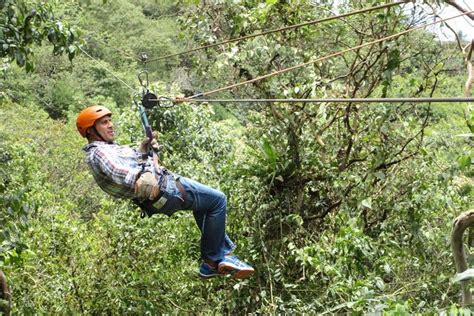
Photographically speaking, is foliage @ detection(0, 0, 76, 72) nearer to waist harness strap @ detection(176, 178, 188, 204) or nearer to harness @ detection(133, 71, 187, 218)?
harness @ detection(133, 71, 187, 218)

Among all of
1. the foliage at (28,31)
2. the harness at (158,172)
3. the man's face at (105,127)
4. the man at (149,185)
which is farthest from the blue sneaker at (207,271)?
the foliage at (28,31)

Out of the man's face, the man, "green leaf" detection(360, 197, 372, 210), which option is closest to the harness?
the man

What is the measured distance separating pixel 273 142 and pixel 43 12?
5.83 feet

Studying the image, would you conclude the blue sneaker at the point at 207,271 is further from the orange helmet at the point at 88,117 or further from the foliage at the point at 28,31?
the foliage at the point at 28,31

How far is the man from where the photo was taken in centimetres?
347

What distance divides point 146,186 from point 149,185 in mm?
16

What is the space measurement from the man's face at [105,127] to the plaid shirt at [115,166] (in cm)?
4

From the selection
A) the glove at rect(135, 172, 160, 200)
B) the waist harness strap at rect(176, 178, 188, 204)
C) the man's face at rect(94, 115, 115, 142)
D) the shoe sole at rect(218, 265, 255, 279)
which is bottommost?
the shoe sole at rect(218, 265, 255, 279)

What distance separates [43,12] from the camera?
3672mm

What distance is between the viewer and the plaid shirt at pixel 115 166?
3465mm

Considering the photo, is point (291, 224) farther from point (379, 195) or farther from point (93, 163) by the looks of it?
point (93, 163)

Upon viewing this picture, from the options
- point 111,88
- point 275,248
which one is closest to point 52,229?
point 275,248

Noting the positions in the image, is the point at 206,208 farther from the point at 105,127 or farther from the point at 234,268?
the point at 105,127

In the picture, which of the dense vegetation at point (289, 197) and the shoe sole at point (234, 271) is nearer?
the shoe sole at point (234, 271)
